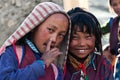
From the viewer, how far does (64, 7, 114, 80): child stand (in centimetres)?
260

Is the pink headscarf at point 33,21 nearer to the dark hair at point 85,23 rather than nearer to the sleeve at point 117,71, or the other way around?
the dark hair at point 85,23

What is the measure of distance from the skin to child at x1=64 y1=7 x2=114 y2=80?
0.77ft

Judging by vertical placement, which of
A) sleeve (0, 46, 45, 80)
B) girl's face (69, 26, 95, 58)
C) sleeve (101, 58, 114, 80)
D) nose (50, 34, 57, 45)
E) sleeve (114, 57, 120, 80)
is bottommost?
sleeve (114, 57, 120, 80)

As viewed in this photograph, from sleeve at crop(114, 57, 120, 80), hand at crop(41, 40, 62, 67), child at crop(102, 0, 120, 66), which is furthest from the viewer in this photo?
child at crop(102, 0, 120, 66)

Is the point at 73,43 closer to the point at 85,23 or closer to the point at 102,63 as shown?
the point at 85,23

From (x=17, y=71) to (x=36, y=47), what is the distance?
24 centimetres

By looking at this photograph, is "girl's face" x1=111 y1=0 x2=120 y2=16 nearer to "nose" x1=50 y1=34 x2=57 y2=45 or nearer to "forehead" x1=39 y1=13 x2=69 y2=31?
"forehead" x1=39 y1=13 x2=69 y2=31

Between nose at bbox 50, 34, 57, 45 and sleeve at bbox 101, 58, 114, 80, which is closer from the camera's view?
nose at bbox 50, 34, 57, 45

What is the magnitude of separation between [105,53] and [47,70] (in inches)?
35.5

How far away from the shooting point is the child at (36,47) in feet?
7.16

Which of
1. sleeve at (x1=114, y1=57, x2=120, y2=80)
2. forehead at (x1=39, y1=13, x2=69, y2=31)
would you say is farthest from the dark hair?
sleeve at (x1=114, y1=57, x2=120, y2=80)

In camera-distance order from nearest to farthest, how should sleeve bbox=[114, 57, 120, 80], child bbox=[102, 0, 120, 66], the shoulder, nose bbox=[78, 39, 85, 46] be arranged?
1. nose bbox=[78, 39, 85, 46]
2. the shoulder
3. sleeve bbox=[114, 57, 120, 80]
4. child bbox=[102, 0, 120, 66]

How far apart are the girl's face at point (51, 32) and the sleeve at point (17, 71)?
17cm

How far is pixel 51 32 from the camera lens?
2311mm
